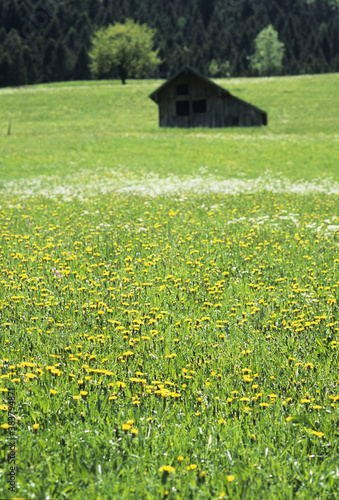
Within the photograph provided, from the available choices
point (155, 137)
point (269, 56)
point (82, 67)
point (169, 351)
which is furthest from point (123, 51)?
point (169, 351)

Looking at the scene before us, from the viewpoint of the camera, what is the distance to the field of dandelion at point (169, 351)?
2961 mm

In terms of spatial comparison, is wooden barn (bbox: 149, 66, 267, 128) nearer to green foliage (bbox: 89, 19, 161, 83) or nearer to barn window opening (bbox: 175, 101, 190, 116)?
barn window opening (bbox: 175, 101, 190, 116)

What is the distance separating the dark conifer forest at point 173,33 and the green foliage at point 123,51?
18315mm

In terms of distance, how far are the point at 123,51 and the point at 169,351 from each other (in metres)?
111

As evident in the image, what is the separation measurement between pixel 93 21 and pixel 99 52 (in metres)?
72.8

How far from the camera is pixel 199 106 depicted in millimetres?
52781

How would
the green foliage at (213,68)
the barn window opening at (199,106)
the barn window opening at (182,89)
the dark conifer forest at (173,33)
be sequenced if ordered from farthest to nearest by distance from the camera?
1. the green foliage at (213,68)
2. the dark conifer forest at (173,33)
3. the barn window opening at (182,89)
4. the barn window opening at (199,106)

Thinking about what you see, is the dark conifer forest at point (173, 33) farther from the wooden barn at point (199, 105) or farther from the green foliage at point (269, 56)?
the wooden barn at point (199, 105)

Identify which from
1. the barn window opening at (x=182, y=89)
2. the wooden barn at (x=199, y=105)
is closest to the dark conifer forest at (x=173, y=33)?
the barn window opening at (x=182, y=89)

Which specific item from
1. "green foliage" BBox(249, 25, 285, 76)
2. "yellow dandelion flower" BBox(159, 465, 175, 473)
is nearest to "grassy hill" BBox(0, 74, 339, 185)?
"yellow dandelion flower" BBox(159, 465, 175, 473)

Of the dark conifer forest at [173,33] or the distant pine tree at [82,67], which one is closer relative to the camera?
the dark conifer forest at [173,33]

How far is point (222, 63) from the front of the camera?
139 meters

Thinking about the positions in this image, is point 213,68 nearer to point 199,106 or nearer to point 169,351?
point 199,106

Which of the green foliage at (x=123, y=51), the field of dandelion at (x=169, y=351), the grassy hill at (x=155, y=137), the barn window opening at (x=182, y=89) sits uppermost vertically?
the green foliage at (x=123, y=51)
